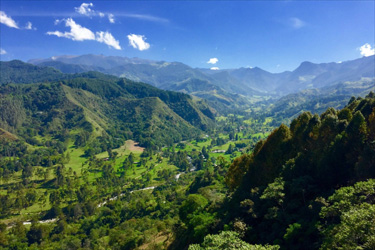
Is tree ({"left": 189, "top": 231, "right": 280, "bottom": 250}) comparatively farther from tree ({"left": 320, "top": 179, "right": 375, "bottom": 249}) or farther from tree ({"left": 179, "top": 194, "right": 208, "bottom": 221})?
tree ({"left": 179, "top": 194, "right": 208, "bottom": 221})

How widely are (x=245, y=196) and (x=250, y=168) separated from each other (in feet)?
31.1

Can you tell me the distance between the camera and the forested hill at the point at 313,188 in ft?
73.1

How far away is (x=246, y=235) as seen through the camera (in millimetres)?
34781

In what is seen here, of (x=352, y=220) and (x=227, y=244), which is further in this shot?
(x=227, y=244)

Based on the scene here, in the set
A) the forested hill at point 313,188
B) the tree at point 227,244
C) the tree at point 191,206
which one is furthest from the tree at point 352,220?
the tree at point 191,206

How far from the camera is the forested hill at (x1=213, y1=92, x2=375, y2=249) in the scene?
2228 cm

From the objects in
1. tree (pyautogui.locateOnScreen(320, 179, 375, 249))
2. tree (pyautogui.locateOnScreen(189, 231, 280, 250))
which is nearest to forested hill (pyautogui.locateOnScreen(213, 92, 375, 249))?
tree (pyautogui.locateOnScreen(320, 179, 375, 249))

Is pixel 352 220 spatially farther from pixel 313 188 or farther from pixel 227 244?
Result: pixel 313 188

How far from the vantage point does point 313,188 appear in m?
35.5

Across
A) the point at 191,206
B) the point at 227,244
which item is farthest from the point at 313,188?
the point at 191,206

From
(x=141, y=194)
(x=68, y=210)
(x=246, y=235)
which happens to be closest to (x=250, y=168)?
(x=246, y=235)

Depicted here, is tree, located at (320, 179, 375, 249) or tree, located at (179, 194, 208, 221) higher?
tree, located at (320, 179, 375, 249)

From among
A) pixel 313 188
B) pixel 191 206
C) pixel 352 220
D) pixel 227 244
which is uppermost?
pixel 352 220

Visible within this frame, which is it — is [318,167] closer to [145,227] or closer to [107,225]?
[145,227]
